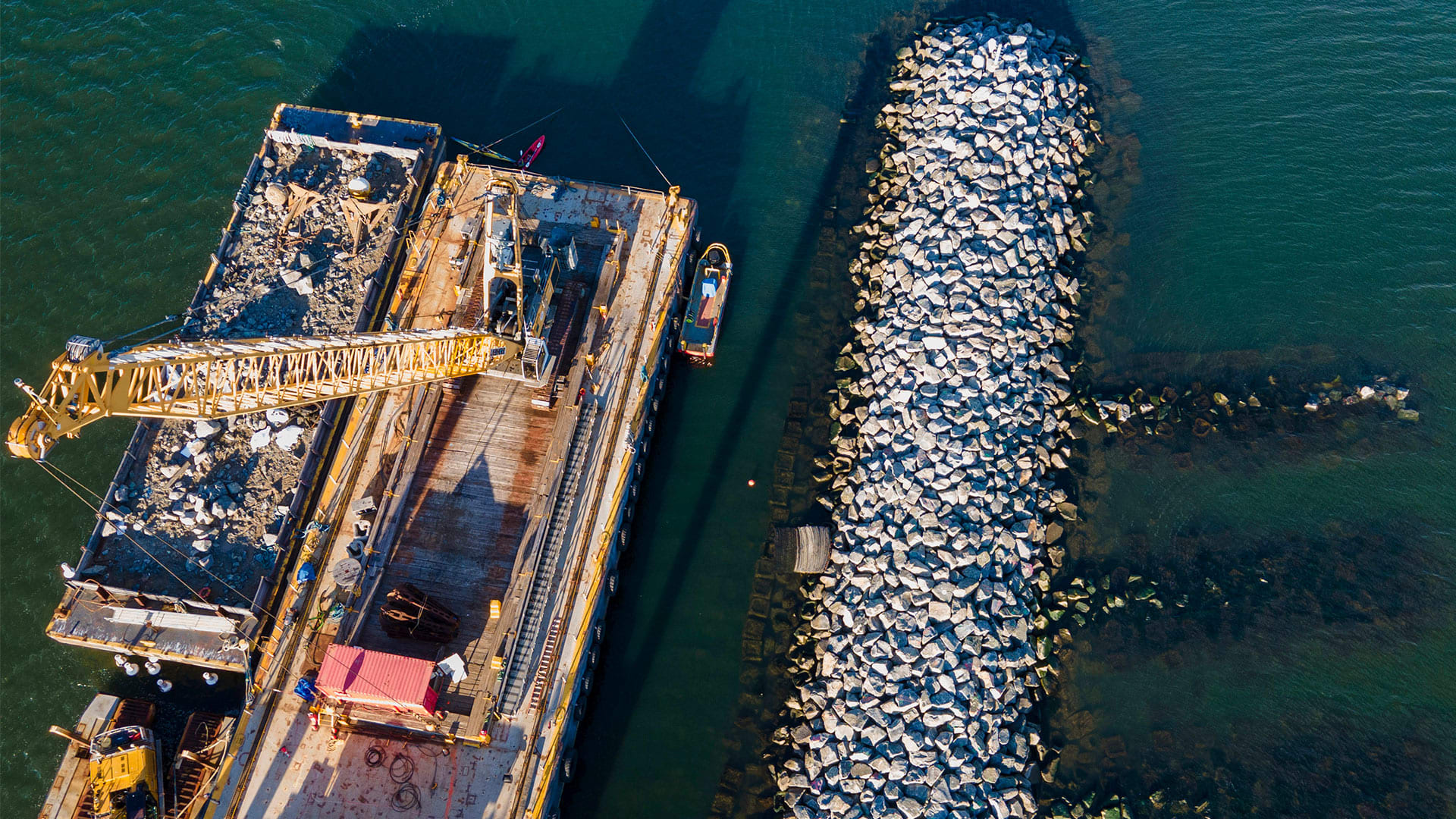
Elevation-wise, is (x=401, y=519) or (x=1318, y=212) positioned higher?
(x=1318, y=212)

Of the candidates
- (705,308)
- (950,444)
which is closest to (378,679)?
(705,308)

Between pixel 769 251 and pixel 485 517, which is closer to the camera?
pixel 485 517

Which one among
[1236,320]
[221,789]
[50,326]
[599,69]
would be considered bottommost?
[221,789]

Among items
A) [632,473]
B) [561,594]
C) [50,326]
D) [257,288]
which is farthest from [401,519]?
[50,326]

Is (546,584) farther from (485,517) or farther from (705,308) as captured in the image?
(705,308)

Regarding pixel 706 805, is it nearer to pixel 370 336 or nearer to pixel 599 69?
pixel 370 336

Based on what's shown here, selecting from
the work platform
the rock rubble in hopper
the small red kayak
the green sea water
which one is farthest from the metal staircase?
the small red kayak

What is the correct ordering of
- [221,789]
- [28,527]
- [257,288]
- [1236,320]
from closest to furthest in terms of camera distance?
[221,789] < [28,527] < [257,288] < [1236,320]
